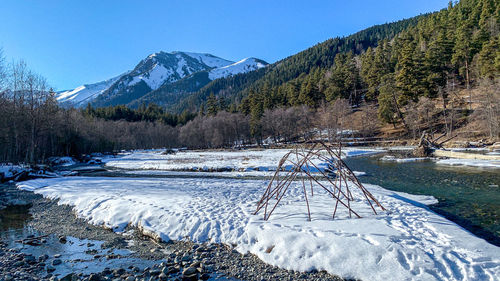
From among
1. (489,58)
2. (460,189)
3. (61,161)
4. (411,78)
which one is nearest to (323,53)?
(411,78)

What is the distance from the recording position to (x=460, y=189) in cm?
1257

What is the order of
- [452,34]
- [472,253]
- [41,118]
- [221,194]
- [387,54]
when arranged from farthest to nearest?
1. [387,54]
2. [452,34]
3. [41,118]
4. [221,194]
5. [472,253]

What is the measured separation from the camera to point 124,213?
9.61 meters

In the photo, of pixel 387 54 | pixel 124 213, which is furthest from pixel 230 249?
pixel 387 54

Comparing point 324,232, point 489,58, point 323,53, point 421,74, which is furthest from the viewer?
point 323,53

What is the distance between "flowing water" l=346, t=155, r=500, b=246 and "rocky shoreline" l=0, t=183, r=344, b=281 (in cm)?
628

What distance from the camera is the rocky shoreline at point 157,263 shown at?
A: 18.2 feet

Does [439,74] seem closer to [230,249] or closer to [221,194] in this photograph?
[221,194]

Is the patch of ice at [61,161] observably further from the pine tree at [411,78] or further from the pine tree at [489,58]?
the pine tree at [489,58]

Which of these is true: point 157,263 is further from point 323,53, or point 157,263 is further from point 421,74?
point 323,53

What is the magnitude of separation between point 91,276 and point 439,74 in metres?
66.9

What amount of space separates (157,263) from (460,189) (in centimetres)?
1432

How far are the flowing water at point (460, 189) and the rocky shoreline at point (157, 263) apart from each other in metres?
6.28

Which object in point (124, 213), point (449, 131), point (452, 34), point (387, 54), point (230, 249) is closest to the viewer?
point (230, 249)
